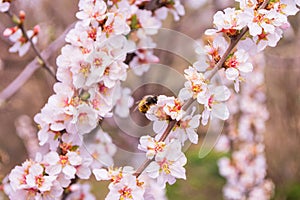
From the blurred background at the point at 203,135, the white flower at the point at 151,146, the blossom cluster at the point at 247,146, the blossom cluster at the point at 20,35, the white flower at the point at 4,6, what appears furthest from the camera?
the blurred background at the point at 203,135

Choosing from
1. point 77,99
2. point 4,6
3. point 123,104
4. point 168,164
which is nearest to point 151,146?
point 168,164

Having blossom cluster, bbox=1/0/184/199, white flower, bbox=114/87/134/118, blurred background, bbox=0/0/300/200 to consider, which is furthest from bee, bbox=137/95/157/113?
blurred background, bbox=0/0/300/200

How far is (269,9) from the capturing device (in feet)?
4.34

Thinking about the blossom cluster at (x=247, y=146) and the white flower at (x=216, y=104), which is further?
the blossom cluster at (x=247, y=146)

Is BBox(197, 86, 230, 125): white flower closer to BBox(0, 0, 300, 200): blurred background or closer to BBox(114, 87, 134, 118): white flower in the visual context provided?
BBox(114, 87, 134, 118): white flower

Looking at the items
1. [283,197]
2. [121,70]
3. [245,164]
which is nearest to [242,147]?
[245,164]

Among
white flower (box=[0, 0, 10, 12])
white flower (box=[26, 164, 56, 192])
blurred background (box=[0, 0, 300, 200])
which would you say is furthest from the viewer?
blurred background (box=[0, 0, 300, 200])

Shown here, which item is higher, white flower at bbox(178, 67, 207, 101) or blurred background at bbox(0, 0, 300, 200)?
white flower at bbox(178, 67, 207, 101)

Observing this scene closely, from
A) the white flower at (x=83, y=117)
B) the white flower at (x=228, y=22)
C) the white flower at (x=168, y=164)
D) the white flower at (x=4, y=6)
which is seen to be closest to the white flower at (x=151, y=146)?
the white flower at (x=168, y=164)

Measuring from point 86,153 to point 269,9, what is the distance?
0.79m

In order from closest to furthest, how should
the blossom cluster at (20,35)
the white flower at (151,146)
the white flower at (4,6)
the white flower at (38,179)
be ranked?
the white flower at (151,146) → the white flower at (38,179) → the white flower at (4,6) → the blossom cluster at (20,35)

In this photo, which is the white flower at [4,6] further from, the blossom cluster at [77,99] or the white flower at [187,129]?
the white flower at [187,129]

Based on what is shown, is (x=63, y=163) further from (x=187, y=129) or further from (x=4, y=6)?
(x=4, y=6)

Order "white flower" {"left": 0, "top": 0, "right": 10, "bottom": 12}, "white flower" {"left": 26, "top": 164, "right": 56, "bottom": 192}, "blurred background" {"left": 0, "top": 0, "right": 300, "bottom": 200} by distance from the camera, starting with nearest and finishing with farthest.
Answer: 1. "white flower" {"left": 26, "top": 164, "right": 56, "bottom": 192}
2. "white flower" {"left": 0, "top": 0, "right": 10, "bottom": 12}
3. "blurred background" {"left": 0, "top": 0, "right": 300, "bottom": 200}
